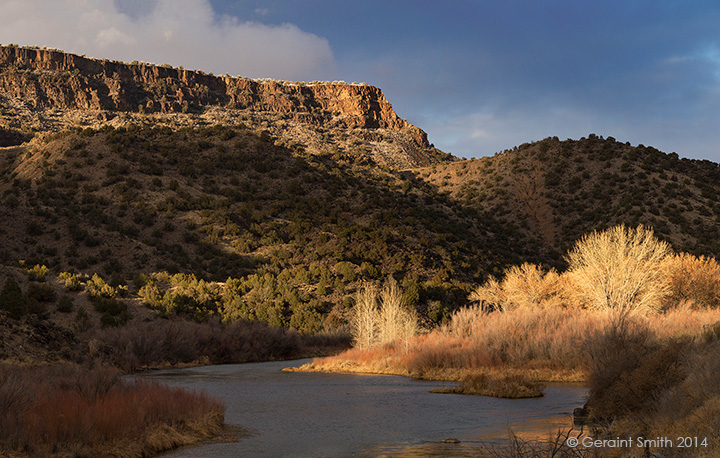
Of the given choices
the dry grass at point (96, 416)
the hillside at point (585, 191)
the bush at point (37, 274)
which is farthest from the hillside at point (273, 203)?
the dry grass at point (96, 416)

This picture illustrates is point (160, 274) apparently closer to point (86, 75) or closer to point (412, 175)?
point (412, 175)

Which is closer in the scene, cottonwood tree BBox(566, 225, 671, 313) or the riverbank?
the riverbank

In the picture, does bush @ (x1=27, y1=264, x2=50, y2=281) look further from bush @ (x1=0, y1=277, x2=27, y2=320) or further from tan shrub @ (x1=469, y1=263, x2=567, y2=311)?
tan shrub @ (x1=469, y1=263, x2=567, y2=311)

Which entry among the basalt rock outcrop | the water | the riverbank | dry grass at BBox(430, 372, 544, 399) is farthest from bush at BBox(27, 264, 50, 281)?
the basalt rock outcrop

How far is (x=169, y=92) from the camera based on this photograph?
131875mm

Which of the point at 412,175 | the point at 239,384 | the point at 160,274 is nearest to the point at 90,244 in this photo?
the point at 160,274

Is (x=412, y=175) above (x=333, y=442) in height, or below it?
above

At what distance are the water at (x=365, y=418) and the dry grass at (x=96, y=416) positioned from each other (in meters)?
0.99

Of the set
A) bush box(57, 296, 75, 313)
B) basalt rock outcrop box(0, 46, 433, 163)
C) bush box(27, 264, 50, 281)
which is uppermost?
basalt rock outcrop box(0, 46, 433, 163)

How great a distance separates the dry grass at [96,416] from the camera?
1228 cm

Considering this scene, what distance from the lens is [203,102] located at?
442 feet

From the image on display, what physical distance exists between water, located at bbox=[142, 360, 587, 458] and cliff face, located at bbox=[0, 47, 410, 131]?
102571mm

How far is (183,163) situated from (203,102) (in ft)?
171

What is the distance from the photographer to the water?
49.4 ft
